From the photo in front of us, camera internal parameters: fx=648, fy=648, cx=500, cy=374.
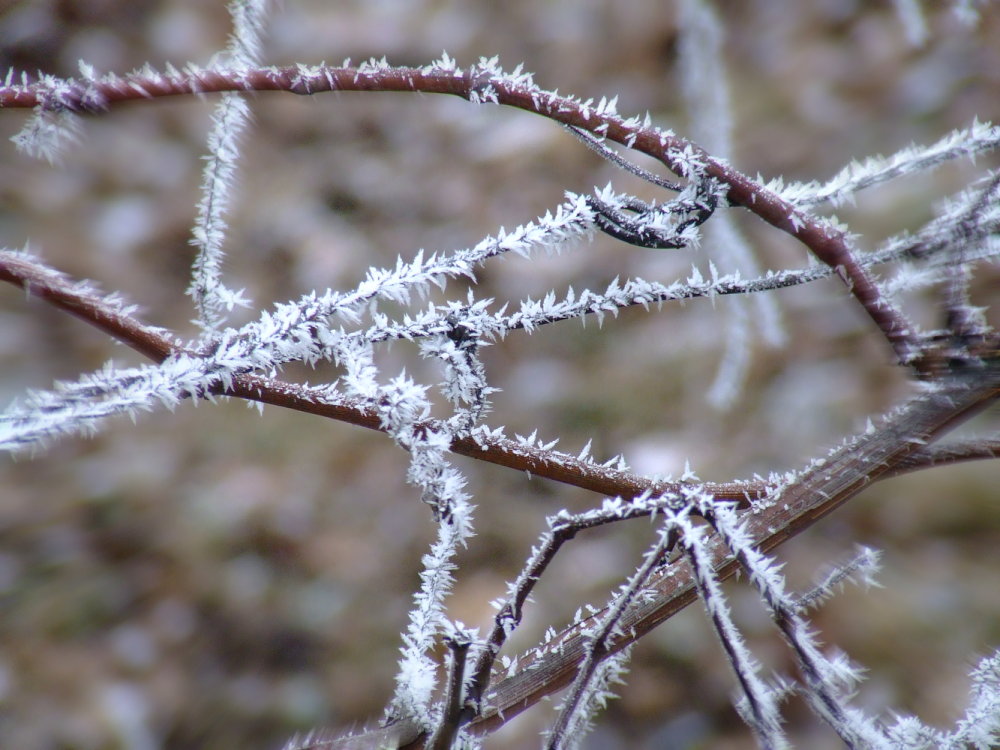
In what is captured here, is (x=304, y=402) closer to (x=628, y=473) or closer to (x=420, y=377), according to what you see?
(x=628, y=473)

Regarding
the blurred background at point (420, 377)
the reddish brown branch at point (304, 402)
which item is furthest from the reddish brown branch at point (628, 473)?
the blurred background at point (420, 377)

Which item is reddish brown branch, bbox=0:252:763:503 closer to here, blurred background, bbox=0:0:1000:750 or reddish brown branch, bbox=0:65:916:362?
reddish brown branch, bbox=0:65:916:362

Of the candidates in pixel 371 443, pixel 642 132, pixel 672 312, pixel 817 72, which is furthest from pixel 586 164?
pixel 642 132

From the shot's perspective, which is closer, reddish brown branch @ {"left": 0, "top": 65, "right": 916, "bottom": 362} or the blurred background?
reddish brown branch @ {"left": 0, "top": 65, "right": 916, "bottom": 362}

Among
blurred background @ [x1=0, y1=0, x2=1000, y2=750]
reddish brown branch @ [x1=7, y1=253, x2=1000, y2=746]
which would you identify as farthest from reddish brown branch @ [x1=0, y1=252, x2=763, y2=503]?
blurred background @ [x1=0, y1=0, x2=1000, y2=750]

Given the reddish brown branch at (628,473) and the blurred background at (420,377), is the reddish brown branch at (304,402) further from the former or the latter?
the blurred background at (420,377)

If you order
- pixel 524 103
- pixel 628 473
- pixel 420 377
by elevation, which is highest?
pixel 420 377

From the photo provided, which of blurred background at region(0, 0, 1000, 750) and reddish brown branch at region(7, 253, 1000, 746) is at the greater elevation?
blurred background at region(0, 0, 1000, 750)

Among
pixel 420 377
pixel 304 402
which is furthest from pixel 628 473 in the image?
pixel 420 377
